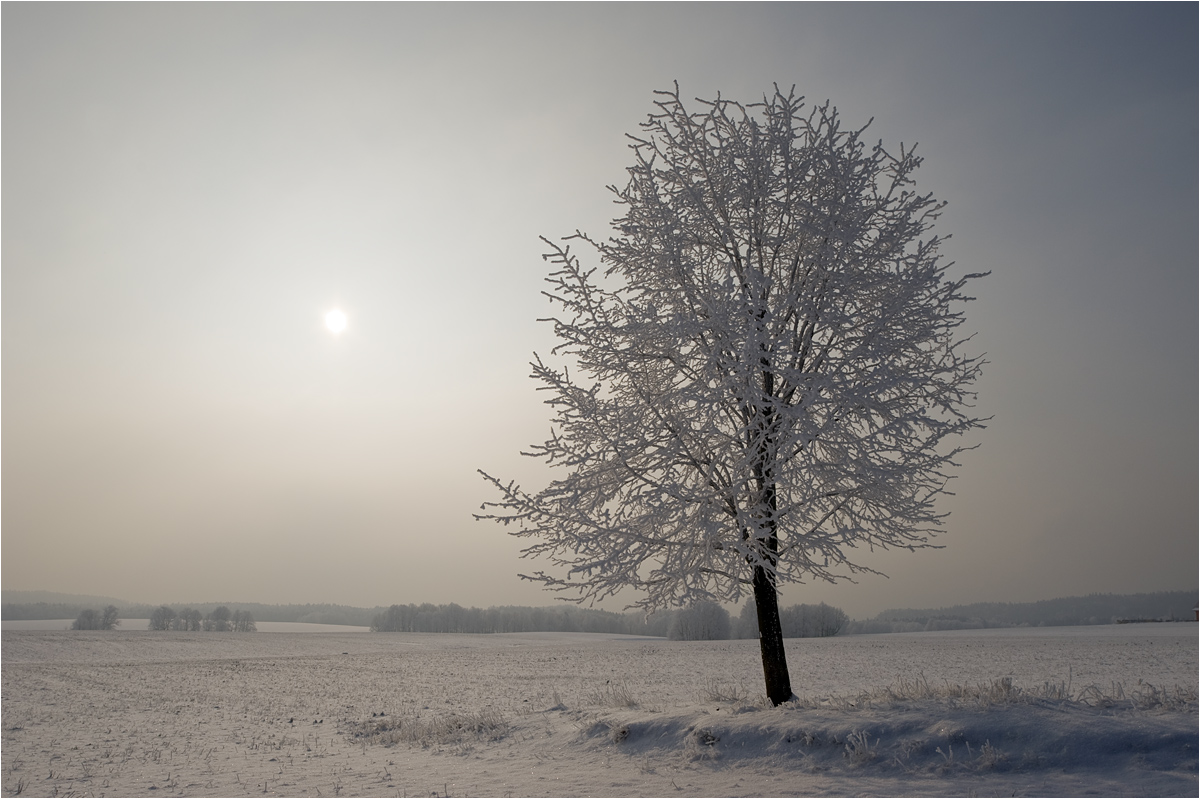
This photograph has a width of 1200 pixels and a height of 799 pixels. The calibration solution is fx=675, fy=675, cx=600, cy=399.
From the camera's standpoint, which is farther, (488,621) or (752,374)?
(488,621)

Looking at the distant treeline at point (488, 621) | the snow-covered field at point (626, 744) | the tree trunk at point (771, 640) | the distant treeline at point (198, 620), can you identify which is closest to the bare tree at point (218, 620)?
the distant treeline at point (198, 620)

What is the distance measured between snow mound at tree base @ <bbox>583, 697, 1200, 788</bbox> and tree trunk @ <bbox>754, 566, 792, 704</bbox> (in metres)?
0.53

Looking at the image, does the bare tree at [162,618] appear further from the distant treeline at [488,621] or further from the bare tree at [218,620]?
the distant treeline at [488,621]

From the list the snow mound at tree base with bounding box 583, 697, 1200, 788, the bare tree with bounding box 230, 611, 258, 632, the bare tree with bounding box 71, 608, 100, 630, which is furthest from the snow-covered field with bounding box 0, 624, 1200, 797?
the bare tree with bounding box 230, 611, 258, 632

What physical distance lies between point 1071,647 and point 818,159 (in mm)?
37850

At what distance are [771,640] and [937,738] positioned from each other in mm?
2668

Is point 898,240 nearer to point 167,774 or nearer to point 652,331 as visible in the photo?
point 652,331

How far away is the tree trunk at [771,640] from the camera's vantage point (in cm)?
959

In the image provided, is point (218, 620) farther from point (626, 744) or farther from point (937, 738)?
point (937, 738)

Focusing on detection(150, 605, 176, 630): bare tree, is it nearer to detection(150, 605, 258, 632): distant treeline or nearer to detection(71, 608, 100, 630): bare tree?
detection(150, 605, 258, 632): distant treeline

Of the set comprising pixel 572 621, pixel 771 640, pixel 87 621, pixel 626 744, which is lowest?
pixel 572 621

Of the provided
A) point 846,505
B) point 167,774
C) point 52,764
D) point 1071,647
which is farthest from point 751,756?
point 1071,647

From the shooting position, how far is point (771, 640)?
9711mm

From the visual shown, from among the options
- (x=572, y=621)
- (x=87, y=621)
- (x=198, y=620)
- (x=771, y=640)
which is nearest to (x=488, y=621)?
(x=572, y=621)
